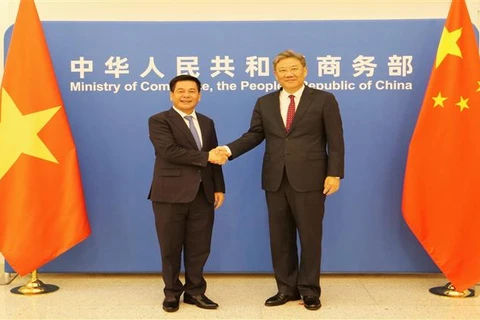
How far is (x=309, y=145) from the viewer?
3320 mm

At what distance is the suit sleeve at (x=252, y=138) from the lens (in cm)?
342

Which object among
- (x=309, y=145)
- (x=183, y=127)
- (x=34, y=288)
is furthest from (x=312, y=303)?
(x=34, y=288)

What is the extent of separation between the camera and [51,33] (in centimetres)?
398

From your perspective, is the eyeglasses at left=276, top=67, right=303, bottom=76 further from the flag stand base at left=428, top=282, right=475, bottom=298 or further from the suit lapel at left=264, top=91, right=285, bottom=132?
the flag stand base at left=428, top=282, right=475, bottom=298

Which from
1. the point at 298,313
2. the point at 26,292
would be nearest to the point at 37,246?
the point at 26,292

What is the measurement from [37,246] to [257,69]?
184 cm

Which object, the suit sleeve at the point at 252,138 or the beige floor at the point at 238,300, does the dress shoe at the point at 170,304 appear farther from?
the suit sleeve at the point at 252,138

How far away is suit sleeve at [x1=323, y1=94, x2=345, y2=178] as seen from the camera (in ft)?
10.8

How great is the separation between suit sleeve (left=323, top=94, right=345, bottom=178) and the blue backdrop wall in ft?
2.31

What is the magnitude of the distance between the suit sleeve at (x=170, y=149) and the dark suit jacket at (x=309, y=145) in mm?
254

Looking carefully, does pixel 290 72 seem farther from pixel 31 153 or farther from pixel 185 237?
pixel 31 153

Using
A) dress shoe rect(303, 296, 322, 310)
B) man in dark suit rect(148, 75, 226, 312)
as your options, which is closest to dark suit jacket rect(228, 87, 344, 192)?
man in dark suit rect(148, 75, 226, 312)

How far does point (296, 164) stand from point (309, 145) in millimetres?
131

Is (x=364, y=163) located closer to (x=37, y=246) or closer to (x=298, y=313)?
(x=298, y=313)
